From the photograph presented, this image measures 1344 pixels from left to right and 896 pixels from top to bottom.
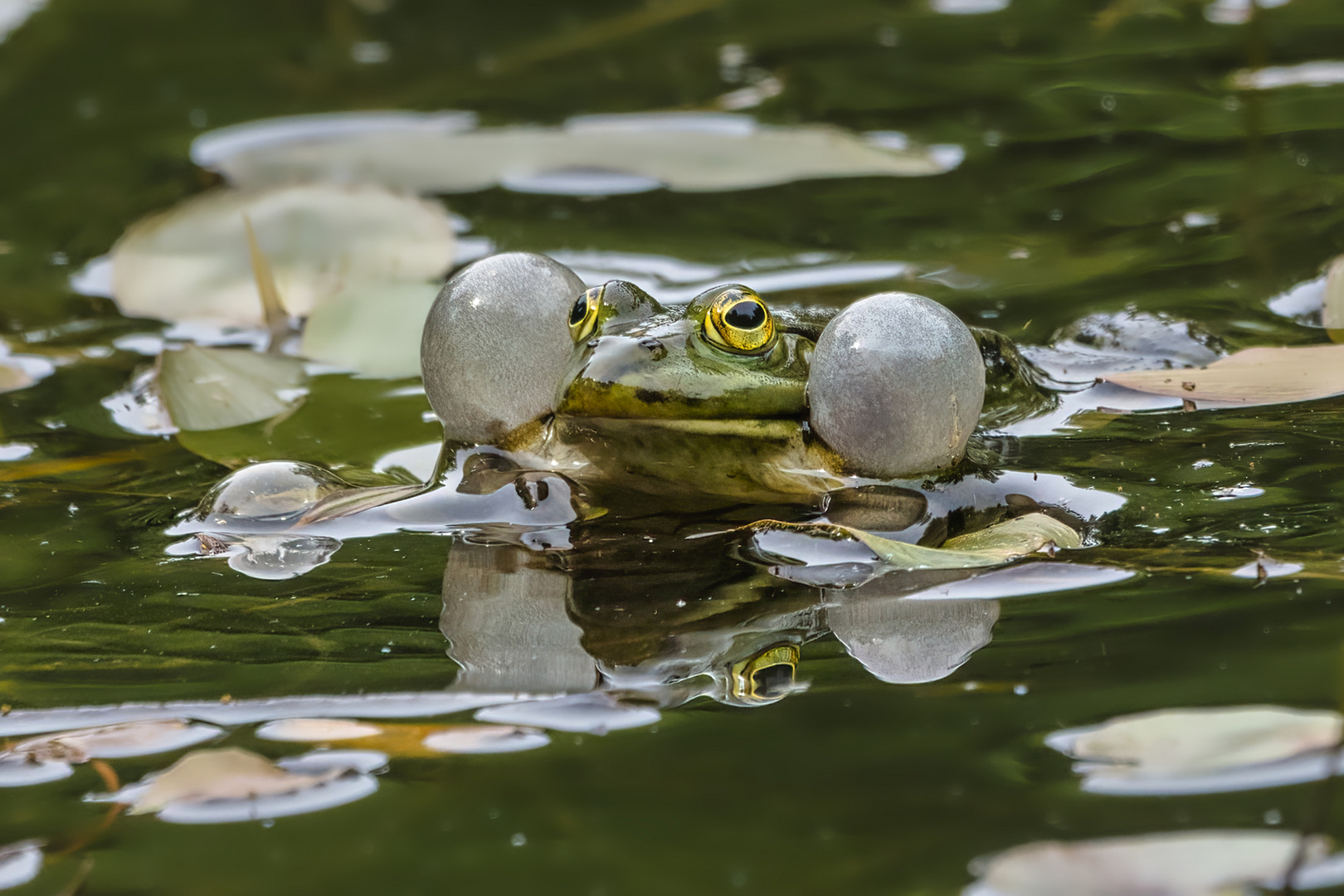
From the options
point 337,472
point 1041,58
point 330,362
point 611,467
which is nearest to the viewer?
point 611,467

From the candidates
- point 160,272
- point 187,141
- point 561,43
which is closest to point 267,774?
point 160,272

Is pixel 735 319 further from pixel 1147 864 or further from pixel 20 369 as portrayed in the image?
pixel 20 369

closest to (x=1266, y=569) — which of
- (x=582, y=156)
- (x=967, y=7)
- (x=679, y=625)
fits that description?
(x=679, y=625)

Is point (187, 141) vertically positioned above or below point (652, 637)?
above

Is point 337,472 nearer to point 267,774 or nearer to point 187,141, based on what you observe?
point 267,774

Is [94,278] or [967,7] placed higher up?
[967,7]

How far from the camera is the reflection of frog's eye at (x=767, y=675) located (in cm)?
137

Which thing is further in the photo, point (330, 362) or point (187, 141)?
point (187, 141)

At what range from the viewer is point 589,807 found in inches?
47.4

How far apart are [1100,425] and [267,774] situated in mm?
1513

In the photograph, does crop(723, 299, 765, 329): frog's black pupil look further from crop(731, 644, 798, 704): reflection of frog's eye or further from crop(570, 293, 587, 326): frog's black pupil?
crop(731, 644, 798, 704): reflection of frog's eye

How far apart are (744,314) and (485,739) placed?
75 cm

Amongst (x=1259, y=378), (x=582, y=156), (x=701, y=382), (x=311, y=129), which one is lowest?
(x=1259, y=378)

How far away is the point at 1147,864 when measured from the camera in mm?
1034
